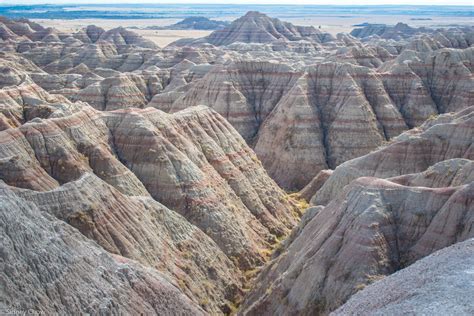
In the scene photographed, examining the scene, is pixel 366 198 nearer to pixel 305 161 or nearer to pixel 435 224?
pixel 435 224

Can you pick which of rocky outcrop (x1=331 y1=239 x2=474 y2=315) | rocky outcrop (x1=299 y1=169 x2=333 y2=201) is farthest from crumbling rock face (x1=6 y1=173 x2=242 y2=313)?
rocky outcrop (x1=299 y1=169 x2=333 y2=201)

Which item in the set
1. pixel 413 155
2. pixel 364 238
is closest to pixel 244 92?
pixel 413 155

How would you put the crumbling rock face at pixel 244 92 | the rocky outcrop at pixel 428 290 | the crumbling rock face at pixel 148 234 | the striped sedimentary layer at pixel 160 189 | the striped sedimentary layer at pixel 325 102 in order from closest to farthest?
1. the rocky outcrop at pixel 428 290
2. the crumbling rock face at pixel 148 234
3. the striped sedimentary layer at pixel 160 189
4. the striped sedimentary layer at pixel 325 102
5. the crumbling rock face at pixel 244 92

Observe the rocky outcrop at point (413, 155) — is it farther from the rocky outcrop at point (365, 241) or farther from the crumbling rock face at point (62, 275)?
the crumbling rock face at point (62, 275)

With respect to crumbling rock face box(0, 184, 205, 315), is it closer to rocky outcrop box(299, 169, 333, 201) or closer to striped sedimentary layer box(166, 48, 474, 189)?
rocky outcrop box(299, 169, 333, 201)

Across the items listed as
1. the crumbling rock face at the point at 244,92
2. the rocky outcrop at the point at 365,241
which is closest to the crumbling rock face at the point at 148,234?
the rocky outcrop at the point at 365,241

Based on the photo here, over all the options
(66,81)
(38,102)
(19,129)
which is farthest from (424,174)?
(66,81)

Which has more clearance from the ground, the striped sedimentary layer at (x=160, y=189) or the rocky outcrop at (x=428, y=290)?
the rocky outcrop at (x=428, y=290)
